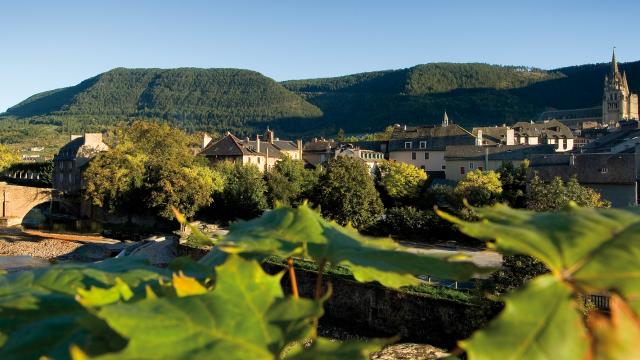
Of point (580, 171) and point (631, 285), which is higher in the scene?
point (631, 285)

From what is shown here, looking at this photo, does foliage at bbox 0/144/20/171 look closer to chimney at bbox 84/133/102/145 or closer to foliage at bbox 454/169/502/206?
chimney at bbox 84/133/102/145

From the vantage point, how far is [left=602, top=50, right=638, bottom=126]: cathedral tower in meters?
134

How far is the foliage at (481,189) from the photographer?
39750 mm

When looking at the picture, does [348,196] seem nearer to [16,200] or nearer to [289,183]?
[289,183]

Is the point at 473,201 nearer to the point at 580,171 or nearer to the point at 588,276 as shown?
the point at 580,171

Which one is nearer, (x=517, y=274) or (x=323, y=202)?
(x=517, y=274)

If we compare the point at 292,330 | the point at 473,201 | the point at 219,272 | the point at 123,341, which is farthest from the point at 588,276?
the point at 473,201

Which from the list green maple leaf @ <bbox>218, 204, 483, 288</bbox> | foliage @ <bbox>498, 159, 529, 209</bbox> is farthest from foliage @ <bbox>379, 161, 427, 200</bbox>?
green maple leaf @ <bbox>218, 204, 483, 288</bbox>

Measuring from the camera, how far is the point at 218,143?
66.2 meters

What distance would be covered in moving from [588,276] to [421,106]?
191866 millimetres

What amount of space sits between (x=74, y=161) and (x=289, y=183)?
31.7m

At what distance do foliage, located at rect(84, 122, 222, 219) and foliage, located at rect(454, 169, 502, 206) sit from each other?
21.0 metres

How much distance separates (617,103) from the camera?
136875 millimetres

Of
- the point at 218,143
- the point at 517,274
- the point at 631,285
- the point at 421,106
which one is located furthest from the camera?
the point at 421,106
